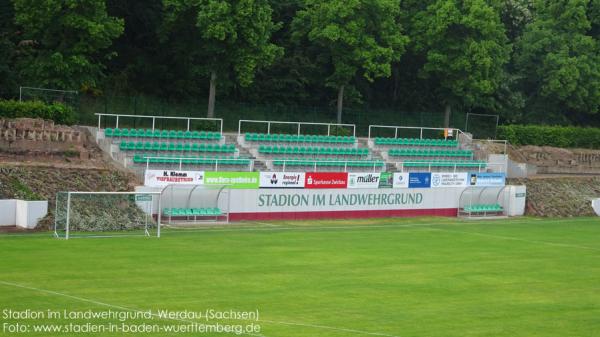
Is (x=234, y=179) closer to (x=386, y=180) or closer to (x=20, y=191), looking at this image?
(x=386, y=180)

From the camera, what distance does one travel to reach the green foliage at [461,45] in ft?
198

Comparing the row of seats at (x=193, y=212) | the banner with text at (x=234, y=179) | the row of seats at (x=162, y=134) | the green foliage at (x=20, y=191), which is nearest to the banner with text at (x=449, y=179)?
the banner with text at (x=234, y=179)

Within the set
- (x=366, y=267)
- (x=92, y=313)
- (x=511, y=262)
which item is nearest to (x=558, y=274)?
(x=511, y=262)

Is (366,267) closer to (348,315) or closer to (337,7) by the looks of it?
(348,315)

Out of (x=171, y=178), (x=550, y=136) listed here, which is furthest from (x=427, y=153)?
(x=171, y=178)

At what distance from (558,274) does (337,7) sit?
29765 millimetres

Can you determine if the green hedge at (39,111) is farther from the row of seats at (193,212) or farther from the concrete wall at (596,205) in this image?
the concrete wall at (596,205)

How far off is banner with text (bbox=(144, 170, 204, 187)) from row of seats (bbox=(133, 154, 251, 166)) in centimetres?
135

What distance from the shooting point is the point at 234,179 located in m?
41.1

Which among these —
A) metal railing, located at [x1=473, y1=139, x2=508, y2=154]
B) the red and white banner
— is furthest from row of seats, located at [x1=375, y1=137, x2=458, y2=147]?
the red and white banner

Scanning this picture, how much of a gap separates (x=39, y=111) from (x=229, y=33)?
12.4 m

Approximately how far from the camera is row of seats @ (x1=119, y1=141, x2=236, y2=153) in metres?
42.0

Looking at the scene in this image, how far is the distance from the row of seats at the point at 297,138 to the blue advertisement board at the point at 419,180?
5.71 metres

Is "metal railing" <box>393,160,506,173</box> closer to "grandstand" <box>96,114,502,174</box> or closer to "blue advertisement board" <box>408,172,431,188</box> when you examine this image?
"grandstand" <box>96,114,502,174</box>
